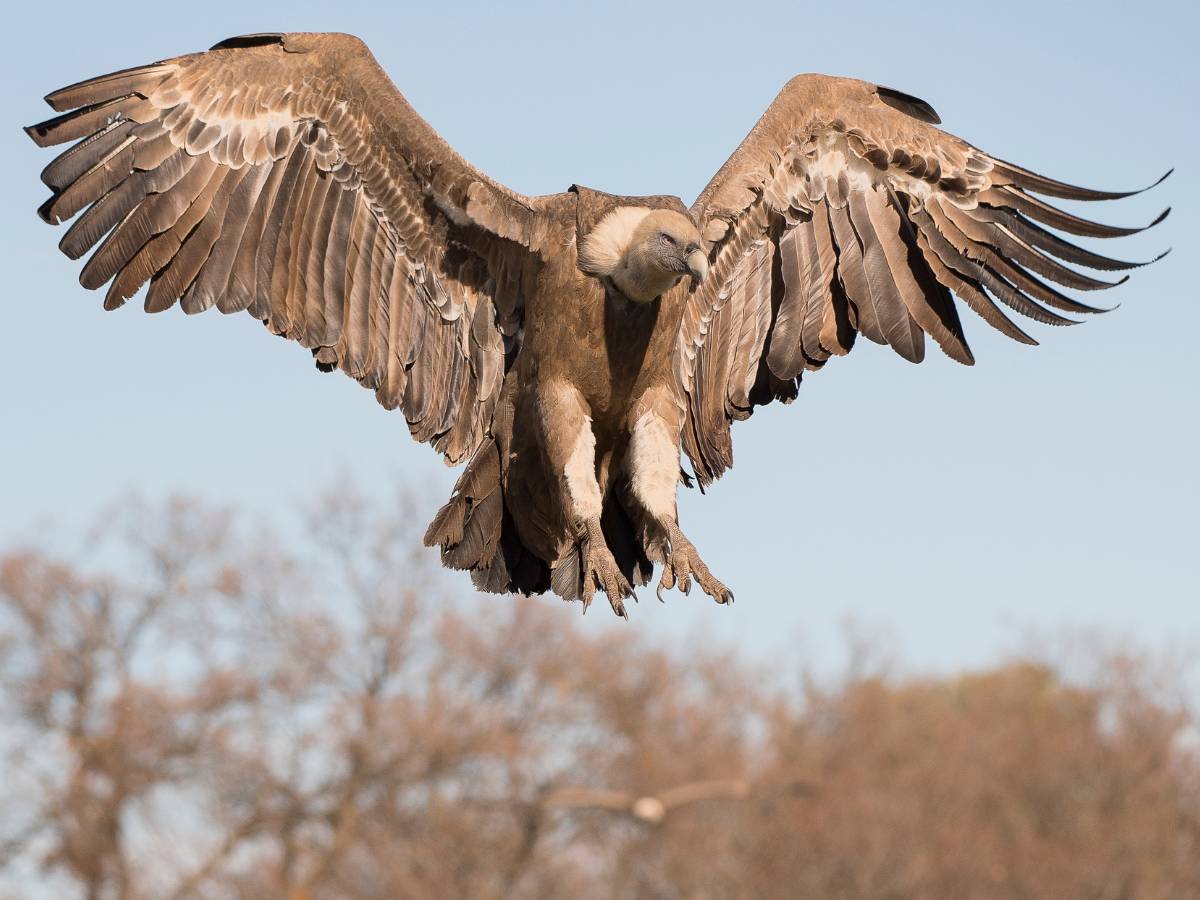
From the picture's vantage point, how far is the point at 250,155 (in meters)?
8.03

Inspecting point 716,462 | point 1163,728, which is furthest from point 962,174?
point 1163,728

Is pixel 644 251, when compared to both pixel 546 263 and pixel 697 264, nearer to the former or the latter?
pixel 697 264

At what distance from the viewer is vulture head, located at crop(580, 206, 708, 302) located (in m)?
7.54

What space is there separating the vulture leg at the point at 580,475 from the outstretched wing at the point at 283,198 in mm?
650

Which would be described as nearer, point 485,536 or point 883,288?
point 485,536

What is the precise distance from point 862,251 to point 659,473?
1.65 metres

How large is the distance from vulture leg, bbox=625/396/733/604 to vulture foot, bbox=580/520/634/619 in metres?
0.24

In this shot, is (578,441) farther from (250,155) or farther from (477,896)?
(477,896)

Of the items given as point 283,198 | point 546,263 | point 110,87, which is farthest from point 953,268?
point 110,87

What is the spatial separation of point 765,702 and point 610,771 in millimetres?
7341

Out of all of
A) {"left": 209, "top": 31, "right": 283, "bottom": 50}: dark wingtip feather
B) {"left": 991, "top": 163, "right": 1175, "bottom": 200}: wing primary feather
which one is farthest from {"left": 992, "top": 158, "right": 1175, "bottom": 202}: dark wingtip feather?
{"left": 209, "top": 31, "right": 283, "bottom": 50}: dark wingtip feather

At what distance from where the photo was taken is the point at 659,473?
8039mm

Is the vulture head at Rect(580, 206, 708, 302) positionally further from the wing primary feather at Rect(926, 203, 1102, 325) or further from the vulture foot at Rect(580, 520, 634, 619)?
the wing primary feather at Rect(926, 203, 1102, 325)

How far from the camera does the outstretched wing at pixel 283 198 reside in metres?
7.87
